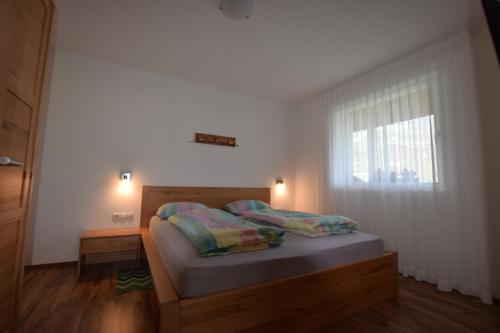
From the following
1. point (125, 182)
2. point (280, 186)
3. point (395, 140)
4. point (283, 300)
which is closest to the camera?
point (283, 300)

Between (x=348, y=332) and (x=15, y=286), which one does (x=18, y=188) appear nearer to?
(x=15, y=286)

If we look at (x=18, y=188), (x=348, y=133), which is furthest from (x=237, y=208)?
(x=18, y=188)

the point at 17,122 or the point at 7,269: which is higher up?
the point at 17,122

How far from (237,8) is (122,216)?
2649mm

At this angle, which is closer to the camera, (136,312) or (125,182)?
(136,312)

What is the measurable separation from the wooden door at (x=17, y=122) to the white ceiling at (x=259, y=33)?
1.02 meters

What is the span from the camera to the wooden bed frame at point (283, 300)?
1.14m

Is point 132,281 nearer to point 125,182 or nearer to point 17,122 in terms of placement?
point 125,182

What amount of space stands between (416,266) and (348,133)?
1.81 metres

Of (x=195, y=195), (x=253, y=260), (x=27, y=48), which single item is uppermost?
(x=27, y=48)

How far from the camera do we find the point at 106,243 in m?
2.39

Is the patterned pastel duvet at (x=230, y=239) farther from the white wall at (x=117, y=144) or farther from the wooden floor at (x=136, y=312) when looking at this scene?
the white wall at (x=117, y=144)

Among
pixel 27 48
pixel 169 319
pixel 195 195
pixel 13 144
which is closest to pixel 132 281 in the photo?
pixel 195 195

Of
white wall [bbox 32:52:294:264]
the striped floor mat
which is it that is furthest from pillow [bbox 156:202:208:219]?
the striped floor mat
